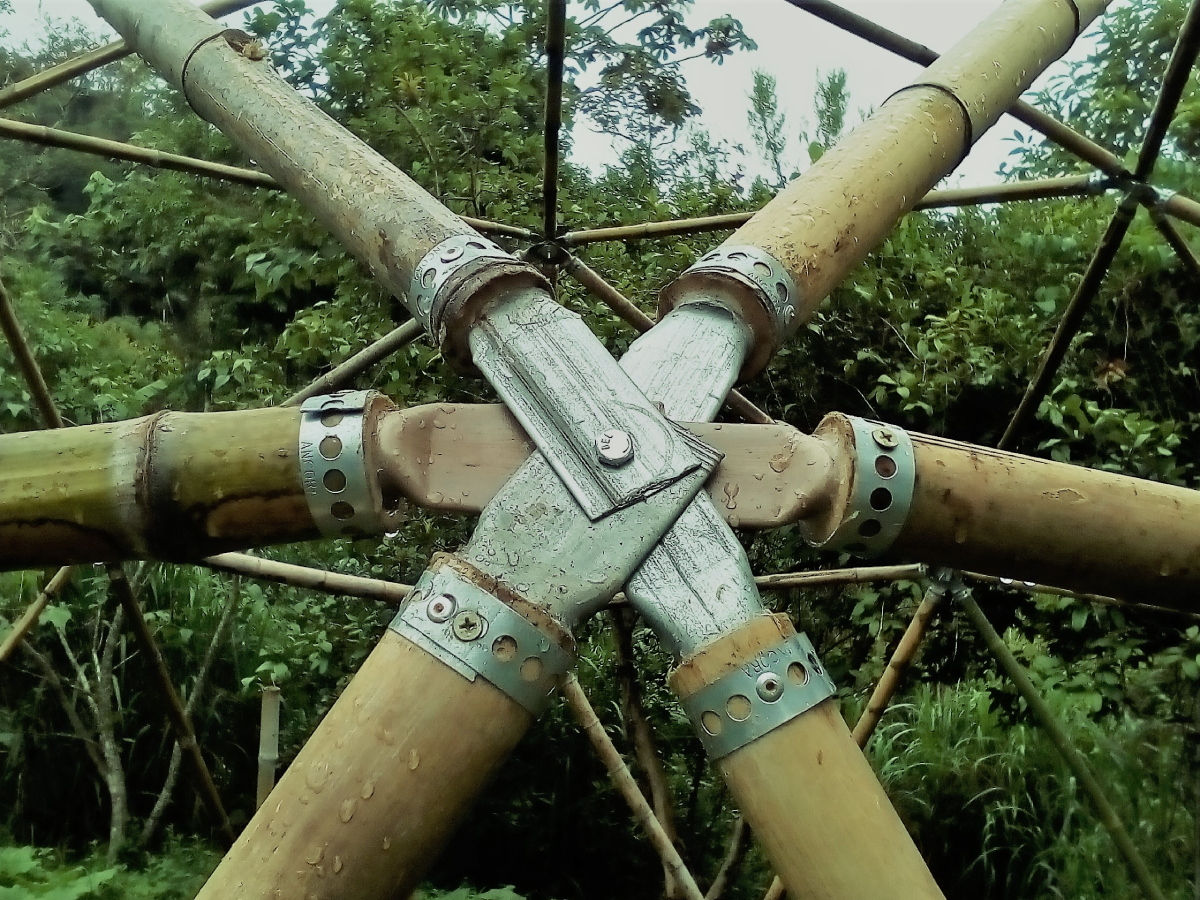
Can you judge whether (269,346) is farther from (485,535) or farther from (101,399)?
(485,535)

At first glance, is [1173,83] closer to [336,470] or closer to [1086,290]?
[1086,290]

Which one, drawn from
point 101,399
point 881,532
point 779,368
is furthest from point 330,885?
point 101,399

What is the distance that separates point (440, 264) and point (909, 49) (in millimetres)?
1074

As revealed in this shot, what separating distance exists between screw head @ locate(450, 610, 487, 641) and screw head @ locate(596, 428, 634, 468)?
16 centimetres

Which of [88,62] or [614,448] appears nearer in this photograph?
[614,448]

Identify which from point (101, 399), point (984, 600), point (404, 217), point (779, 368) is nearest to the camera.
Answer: point (404, 217)

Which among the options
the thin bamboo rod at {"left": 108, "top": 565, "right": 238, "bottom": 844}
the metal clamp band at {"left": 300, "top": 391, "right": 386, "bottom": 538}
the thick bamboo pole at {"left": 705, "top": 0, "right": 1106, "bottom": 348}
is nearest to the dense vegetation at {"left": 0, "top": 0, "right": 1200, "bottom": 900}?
the thin bamboo rod at {"left": 108, "top": 565, "right": 238, "bottom": 844}

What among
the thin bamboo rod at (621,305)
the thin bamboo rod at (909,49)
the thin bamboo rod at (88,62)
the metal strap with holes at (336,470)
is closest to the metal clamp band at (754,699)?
the metal strap with holes at (336,470)

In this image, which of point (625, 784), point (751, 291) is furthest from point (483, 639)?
point (625, 784)

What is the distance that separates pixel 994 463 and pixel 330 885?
601 millimetres

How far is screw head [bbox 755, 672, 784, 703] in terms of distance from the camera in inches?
26.8

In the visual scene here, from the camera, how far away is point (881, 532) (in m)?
0.80

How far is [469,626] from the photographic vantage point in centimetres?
68

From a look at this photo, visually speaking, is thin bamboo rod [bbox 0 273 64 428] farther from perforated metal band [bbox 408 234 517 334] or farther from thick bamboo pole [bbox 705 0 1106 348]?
thick bamboo pole [bbox 705 0 1106 348]
